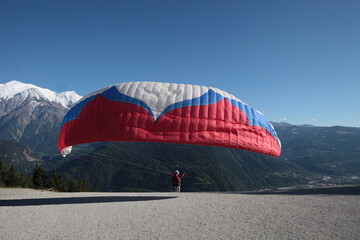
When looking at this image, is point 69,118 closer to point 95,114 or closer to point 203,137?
point 95,114

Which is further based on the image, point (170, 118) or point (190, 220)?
point (170, 118)

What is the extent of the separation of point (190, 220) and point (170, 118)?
19.0 feet

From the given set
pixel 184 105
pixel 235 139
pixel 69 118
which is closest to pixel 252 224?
pixel 235 139

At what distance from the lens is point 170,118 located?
13633 millimetres

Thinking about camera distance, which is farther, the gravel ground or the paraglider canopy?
the paraglider canopy

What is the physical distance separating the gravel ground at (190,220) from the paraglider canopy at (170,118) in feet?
11.8

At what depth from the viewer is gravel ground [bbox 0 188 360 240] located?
848cm

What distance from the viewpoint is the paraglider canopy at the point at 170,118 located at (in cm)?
1349

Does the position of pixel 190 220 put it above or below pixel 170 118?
below

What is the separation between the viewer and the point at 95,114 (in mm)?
14711

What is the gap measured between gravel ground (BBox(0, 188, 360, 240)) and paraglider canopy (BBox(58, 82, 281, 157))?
3.60 metres

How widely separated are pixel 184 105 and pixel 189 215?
20.5ft

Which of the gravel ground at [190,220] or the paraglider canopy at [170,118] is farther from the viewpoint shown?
the paraglider canopy at [170,118]

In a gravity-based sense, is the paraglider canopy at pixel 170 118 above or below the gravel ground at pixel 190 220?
above
